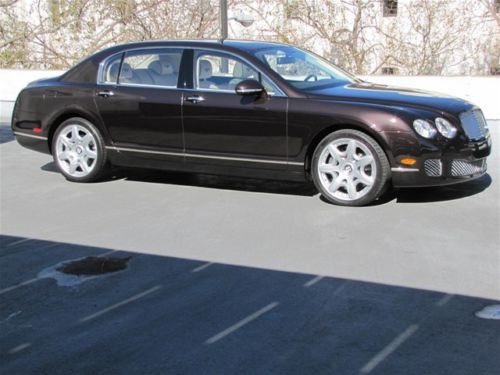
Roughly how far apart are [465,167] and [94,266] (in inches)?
141

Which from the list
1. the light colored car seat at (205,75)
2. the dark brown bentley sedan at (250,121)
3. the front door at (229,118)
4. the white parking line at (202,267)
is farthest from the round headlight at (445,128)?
the white parking line at (202,267)

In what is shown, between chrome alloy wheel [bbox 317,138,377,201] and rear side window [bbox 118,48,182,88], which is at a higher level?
rear side window [bbox 118,48,182,88]

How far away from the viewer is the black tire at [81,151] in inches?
331

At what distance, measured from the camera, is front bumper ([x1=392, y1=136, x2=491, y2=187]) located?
695 cm

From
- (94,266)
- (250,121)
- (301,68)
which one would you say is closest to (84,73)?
(250,121)

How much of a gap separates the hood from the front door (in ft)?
1.61

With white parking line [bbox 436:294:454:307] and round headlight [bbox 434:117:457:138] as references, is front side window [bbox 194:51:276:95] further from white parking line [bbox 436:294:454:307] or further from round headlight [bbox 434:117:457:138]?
white parking line [bbox 436:294:454:307]

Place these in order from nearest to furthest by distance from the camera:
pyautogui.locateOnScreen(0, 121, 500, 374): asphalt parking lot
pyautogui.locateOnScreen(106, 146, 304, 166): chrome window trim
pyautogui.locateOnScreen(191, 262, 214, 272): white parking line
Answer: pyautogui.locateOnScreen(0, 121, 500, 374): asphalt parking lot
pyautogui.locateOnScreen(191, 262, 214, 272): white parking line
pyautogui.locateOnScreen(106, 146, 304, 166): chrome window trim

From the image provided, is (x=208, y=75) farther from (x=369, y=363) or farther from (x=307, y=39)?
(x=307, y=39)

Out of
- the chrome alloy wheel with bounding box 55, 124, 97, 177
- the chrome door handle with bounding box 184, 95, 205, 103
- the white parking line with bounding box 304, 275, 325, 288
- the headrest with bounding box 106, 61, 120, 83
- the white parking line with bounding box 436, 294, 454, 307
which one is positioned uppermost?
the headrest with bounding box 106, 61, 120, 83

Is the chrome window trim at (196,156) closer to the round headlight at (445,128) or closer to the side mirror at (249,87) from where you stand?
the side mirror at (249,87)

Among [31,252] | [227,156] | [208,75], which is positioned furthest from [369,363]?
[208,75]

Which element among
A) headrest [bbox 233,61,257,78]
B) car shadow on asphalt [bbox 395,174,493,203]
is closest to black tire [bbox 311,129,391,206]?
car shadow on asphalt [bbox 395,174,493,203]

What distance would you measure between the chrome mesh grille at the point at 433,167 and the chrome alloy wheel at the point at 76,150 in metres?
3.62
